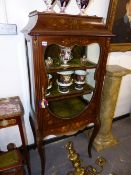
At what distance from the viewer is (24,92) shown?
1.74m

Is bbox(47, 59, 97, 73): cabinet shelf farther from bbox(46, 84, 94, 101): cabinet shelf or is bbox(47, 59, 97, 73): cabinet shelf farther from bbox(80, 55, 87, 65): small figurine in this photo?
bbox(46, 84, 94, 101): cabinet shelf

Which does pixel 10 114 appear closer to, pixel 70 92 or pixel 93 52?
pixel 70 92

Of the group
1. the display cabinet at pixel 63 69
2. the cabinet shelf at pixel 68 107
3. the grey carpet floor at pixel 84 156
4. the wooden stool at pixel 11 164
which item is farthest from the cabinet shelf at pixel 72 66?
the grey carpet floor at pixel 84 156

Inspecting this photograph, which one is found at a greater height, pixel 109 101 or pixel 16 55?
pixel 16 55

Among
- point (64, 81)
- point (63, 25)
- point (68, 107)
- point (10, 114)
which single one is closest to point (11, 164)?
point (10, 114)

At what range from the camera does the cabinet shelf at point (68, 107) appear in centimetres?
152

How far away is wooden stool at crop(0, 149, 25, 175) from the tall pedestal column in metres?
1.06

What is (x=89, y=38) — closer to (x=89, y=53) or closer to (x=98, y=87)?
(x=89, y=53)

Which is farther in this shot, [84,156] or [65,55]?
[84,156]

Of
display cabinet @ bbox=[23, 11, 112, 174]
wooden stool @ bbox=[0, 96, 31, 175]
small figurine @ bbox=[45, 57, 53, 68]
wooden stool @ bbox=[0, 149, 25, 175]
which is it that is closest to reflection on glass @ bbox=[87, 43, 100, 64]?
display cabinet @ bbox=[23, 11, 112, 174]

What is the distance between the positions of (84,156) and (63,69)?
1229mm

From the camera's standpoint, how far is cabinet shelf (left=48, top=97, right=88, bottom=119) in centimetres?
152

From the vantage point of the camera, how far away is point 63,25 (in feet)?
3.92

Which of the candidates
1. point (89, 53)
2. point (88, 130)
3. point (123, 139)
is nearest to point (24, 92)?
point (89, 53)
